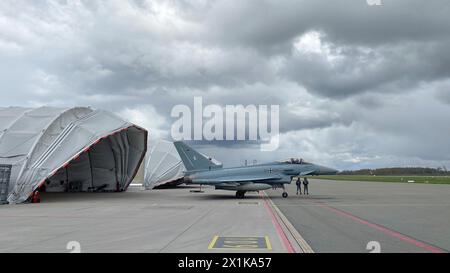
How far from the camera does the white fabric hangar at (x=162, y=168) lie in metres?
44.9

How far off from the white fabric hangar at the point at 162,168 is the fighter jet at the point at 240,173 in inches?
628

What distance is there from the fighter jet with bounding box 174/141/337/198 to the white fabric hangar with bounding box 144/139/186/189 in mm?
15955

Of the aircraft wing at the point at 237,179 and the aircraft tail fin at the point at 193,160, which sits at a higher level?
the aircraft tail fin at the point at 193,160

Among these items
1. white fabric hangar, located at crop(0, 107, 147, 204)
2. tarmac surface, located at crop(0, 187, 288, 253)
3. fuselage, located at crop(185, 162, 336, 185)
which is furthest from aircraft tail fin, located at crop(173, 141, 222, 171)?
tarmac surface, located at crop(0, 187, 288, 253)

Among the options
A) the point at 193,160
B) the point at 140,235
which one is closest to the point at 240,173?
the point at 193,160

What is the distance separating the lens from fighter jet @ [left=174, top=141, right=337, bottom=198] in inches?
1045

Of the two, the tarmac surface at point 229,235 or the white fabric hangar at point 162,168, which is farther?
the white fabric hangar at point 162,168

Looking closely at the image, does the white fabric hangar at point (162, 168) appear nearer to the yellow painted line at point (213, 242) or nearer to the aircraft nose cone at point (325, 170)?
the aircraft nose cone at point (325, 170)

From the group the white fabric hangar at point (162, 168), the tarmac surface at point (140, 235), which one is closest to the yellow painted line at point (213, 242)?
the tarmac surface at point (140, 235)

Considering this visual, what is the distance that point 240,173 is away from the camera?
89.5 feet
